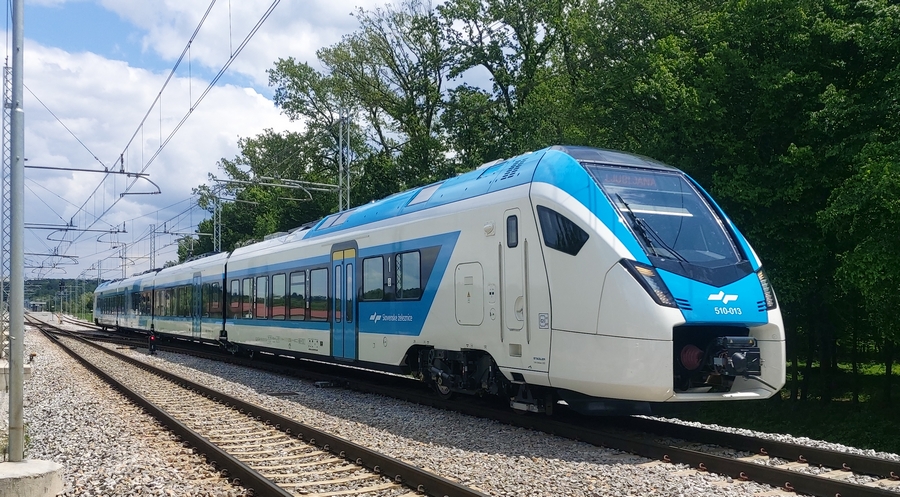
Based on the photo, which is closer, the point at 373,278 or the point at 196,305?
the point at 373,278

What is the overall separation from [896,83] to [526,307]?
1204 centimetres

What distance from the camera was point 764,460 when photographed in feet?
24.3

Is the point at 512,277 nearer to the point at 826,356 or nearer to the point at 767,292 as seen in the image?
the point at 767,292

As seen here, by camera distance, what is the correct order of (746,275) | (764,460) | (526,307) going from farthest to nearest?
(526,307) < (746,275) < (764,460)

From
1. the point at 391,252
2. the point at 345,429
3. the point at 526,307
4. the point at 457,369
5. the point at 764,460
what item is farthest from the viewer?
the point at 391,252

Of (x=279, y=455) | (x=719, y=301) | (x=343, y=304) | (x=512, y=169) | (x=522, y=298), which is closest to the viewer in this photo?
(x=719, y=301)

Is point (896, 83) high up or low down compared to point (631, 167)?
up

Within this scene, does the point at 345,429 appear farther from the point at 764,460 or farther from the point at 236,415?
the point at 764,460

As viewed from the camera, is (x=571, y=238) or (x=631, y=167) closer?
(x=571, y=238)

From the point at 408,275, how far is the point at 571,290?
4.09m

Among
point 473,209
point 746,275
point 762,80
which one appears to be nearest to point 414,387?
point 473,209

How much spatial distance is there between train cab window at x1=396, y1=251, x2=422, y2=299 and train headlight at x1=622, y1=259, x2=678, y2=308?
14.5ft

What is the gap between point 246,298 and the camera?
2064 cm

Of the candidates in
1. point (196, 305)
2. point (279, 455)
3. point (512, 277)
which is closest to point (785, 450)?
point (512, 277)
